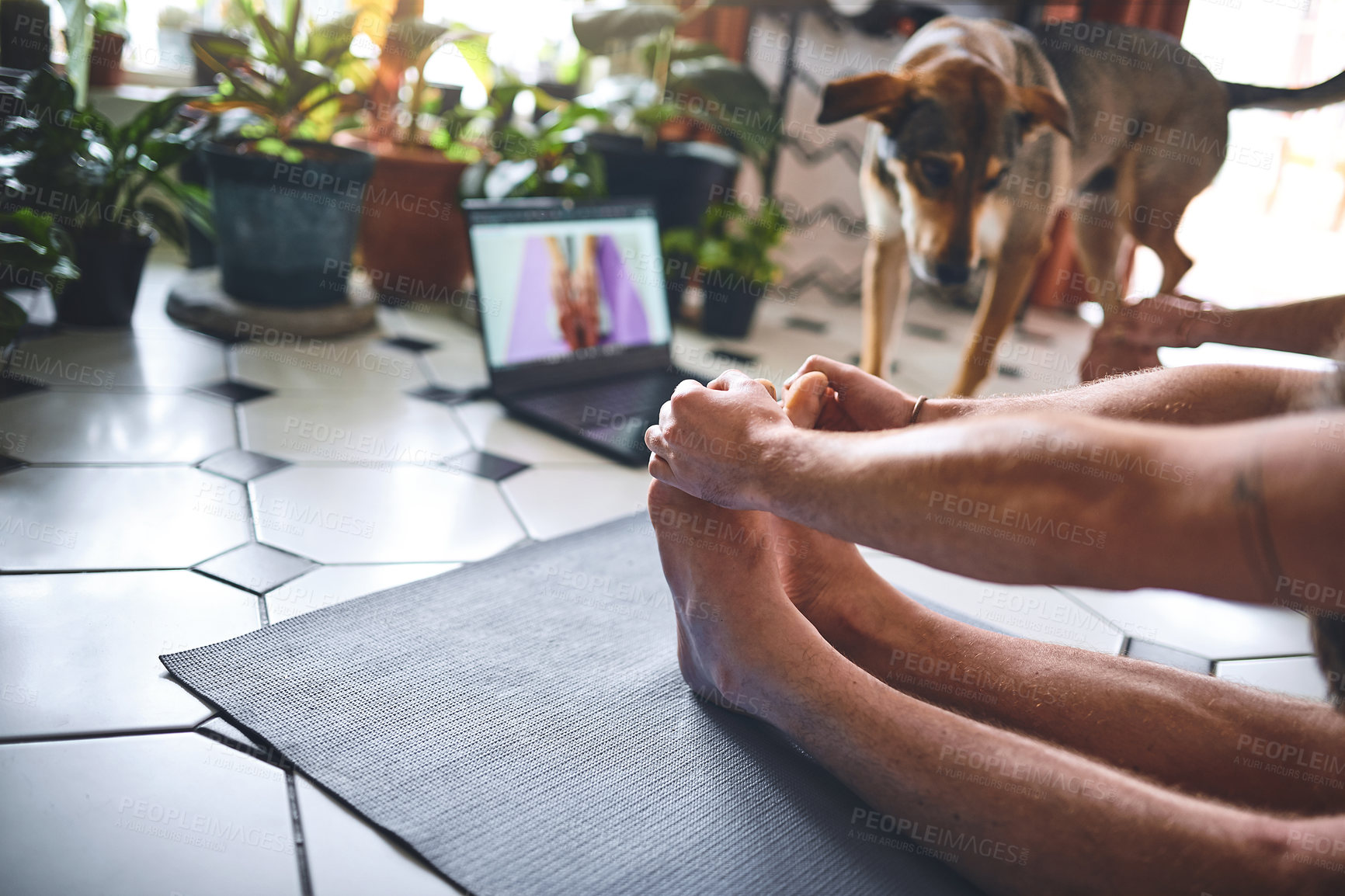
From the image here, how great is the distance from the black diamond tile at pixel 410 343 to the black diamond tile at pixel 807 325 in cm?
107

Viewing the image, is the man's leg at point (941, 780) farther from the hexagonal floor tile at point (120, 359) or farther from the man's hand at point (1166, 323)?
the hexagonal floor tile at point (120, 359)

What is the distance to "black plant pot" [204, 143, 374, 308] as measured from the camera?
1.90 metres

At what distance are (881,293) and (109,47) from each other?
2.06 m

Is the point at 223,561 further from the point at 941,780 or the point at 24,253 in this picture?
the point at 941,780

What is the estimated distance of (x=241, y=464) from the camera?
4.46ft

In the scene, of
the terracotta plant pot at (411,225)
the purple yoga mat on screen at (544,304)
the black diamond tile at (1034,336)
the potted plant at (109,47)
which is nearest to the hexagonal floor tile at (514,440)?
the purple yoga mat on screen at (544,304)

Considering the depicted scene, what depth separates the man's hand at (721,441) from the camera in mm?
733

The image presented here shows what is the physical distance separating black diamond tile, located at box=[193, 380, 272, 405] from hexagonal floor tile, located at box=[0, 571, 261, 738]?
64 cm

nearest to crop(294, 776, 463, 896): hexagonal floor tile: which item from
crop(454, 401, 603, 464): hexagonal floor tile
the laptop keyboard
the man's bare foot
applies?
the man's bare foot

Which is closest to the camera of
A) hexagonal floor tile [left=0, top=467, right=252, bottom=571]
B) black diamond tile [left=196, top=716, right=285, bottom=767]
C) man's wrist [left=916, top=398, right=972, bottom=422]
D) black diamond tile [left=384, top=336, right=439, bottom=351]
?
black diamond tile [left=196, top=716, right=285, bottom=767]

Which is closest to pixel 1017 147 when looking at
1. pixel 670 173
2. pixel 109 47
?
pixel 670 173

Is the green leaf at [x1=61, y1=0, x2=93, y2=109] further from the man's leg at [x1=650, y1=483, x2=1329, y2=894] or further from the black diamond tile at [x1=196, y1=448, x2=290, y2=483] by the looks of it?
the man's leg at [x1=650, y1=483, x2=1329, y2=894]

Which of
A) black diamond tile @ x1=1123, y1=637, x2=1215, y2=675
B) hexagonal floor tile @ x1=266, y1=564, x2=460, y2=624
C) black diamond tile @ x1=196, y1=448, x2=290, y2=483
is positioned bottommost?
black diamond tile @ x1=1123, y1=637, x2=1215, y2=675

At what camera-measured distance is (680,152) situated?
247 centimetres
